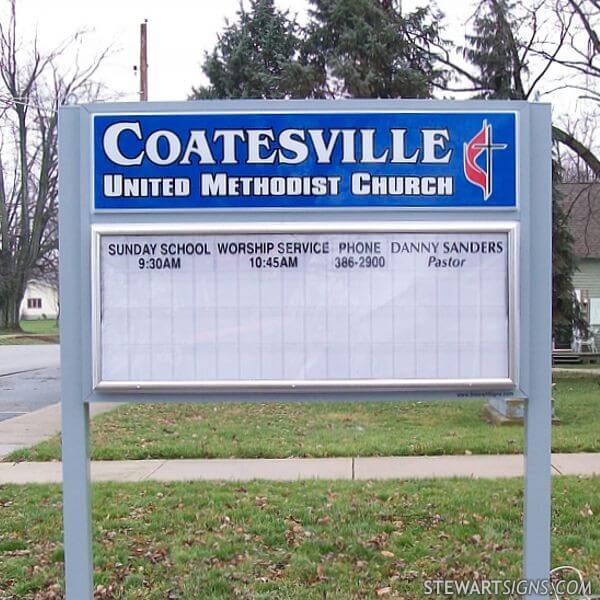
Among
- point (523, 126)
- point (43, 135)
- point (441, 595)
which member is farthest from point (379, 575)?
point (43, 135)

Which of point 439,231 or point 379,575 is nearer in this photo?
point 439,231

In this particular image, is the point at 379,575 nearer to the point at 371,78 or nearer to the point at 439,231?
the point at 439,231

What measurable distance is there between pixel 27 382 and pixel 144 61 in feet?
29.7

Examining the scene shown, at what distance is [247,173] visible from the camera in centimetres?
386

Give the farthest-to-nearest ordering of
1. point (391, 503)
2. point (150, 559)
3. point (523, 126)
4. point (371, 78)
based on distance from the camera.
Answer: point (371, 78) < point (391, 503) < point (150, 559) < point (523, 126)

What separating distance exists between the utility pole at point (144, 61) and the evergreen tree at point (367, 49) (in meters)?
5.94

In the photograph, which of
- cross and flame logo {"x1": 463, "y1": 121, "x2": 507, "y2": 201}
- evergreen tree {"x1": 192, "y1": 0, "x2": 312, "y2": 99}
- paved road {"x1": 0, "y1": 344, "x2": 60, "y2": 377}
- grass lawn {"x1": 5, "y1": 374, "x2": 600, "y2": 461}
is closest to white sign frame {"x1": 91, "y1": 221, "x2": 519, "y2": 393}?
cross and flame logo {"x1": 463, "y1": 121, "x2": 507, "y2": 201}

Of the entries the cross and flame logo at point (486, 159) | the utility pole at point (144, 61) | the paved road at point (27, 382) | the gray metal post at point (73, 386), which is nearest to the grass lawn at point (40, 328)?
the paved road at point (27, 382)

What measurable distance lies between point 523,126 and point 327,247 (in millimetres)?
1184

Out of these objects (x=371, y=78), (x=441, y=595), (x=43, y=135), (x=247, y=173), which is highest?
(x=43, y=135)

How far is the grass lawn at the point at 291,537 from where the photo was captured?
15.0 feet

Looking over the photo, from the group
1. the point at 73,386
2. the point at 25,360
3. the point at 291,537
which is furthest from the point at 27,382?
the point at 73,386

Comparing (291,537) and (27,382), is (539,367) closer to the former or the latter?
(291,537)

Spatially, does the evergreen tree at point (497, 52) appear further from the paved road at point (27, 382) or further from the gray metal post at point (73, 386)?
the gray metal post at point (73, 386)
